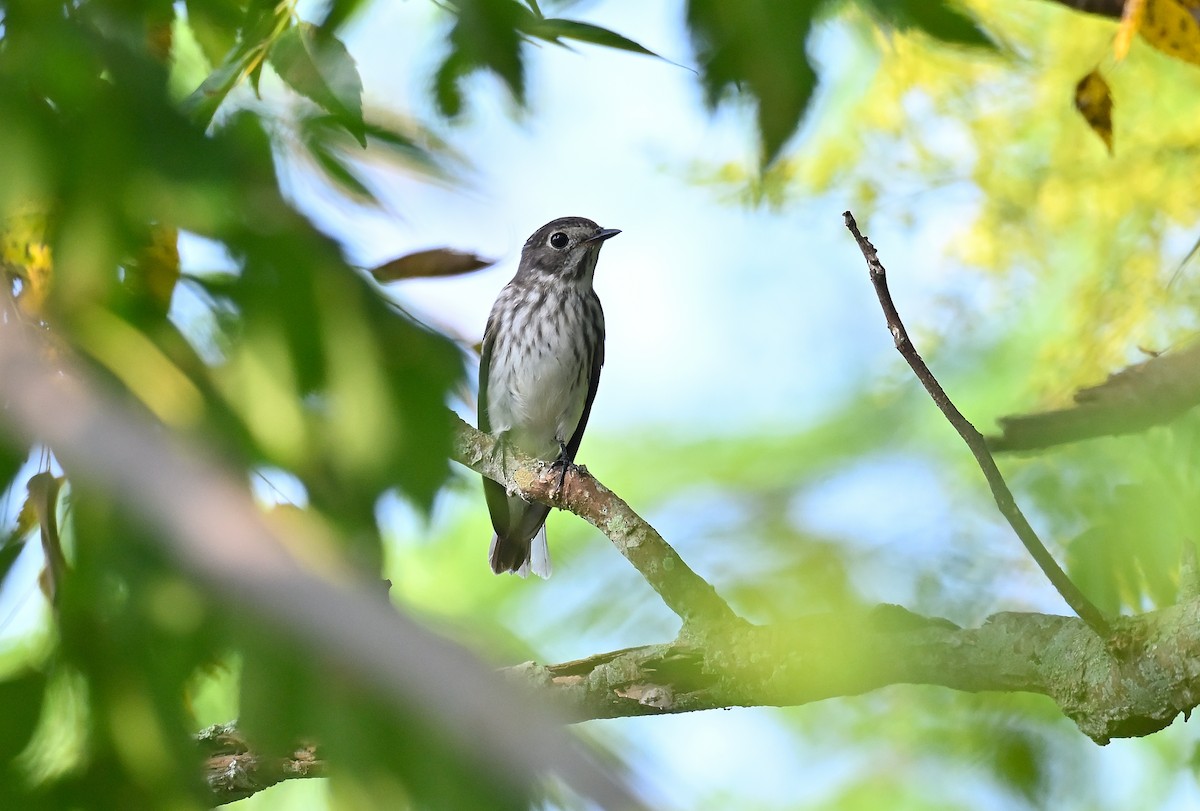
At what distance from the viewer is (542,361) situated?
5926mm

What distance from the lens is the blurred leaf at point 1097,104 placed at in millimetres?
2621

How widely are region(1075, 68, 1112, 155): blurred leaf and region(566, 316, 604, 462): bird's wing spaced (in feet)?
12.2

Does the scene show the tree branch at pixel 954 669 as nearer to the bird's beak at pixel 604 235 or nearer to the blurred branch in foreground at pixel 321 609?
the blurred branch in foreground at pixel 321 609

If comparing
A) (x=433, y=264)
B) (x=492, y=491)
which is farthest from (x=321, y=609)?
(x=492, y=491)

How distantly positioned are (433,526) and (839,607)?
468 mm

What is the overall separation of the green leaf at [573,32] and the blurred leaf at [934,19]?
1.10 feet

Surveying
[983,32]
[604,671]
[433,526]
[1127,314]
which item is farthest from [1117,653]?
[1127,314]

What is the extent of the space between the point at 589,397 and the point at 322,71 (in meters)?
4.67

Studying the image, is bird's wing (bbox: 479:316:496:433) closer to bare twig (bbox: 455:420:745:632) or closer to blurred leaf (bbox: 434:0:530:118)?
bare twig (bbox: 455:420:745:632)

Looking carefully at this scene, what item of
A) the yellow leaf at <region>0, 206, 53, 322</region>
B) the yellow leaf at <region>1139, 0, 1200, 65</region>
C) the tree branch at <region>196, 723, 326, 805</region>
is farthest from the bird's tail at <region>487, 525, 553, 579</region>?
the yellow leaf at <region>0, 206, 53, 322</region>

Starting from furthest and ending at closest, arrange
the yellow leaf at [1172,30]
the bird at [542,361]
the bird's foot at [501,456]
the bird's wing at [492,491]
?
the bird at [542,361], the bird's wing at [492,491], the bird's foot at [501,456], the yellow leaf at [1172,30]

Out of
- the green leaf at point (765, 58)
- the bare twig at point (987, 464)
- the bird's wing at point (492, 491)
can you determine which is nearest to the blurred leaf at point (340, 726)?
the green leaf at point (765, 58)

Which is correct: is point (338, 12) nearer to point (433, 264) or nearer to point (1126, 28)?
point (433, 264)

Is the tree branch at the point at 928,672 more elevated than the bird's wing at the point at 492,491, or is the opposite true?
the bird's wing at the point at 492,491
